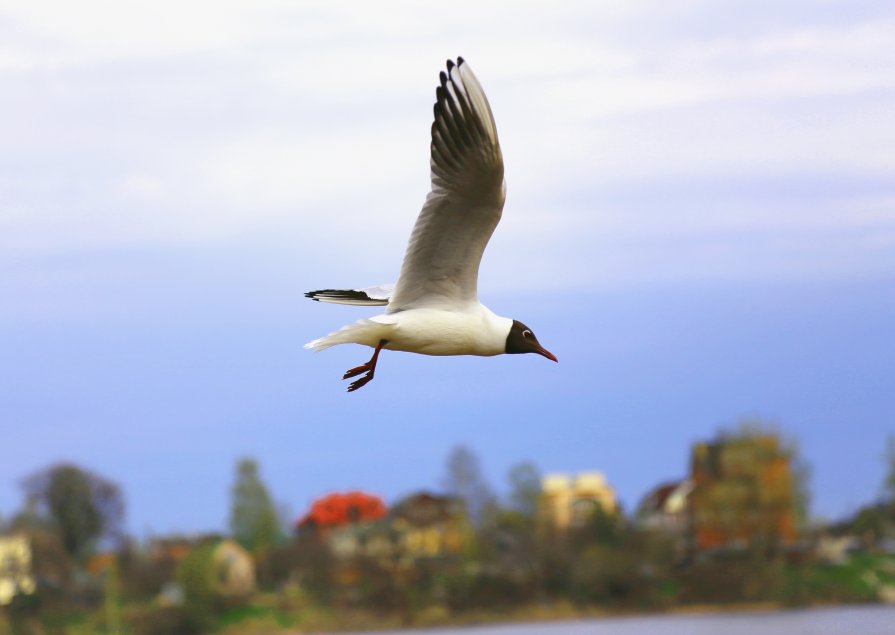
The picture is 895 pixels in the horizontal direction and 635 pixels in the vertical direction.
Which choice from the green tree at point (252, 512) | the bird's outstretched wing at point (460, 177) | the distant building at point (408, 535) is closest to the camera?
the bird's outstretched wing at point (460, 177)

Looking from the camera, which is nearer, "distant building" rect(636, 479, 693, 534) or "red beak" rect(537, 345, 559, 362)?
"red beak" rect(537, 345, 559, 362)

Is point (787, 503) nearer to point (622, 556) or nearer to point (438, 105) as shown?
point (622, 556)

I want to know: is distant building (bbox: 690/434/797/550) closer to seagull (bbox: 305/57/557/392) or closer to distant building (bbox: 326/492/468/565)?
distant building (bbox: 326/492/468/565)

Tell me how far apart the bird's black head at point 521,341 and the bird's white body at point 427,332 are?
0.78 ft

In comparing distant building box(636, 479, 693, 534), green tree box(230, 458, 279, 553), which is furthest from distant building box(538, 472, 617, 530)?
green tree box(230, 458, 279, 553)

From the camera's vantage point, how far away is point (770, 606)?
47844 millimetres

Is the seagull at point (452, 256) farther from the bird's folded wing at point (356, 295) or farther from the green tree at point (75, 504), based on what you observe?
the green tree at point (75, 504)

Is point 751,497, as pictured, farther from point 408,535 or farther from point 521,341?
point 521,341

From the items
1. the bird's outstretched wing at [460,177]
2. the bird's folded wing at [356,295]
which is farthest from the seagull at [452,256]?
the bird's folded wing at [356,295]

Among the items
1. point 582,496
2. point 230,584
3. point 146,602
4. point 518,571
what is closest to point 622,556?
point 518,571

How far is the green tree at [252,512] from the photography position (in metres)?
58.1

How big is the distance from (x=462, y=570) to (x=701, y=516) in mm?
8277

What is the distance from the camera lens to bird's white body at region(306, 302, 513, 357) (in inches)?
427

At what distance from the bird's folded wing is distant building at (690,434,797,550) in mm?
36920
